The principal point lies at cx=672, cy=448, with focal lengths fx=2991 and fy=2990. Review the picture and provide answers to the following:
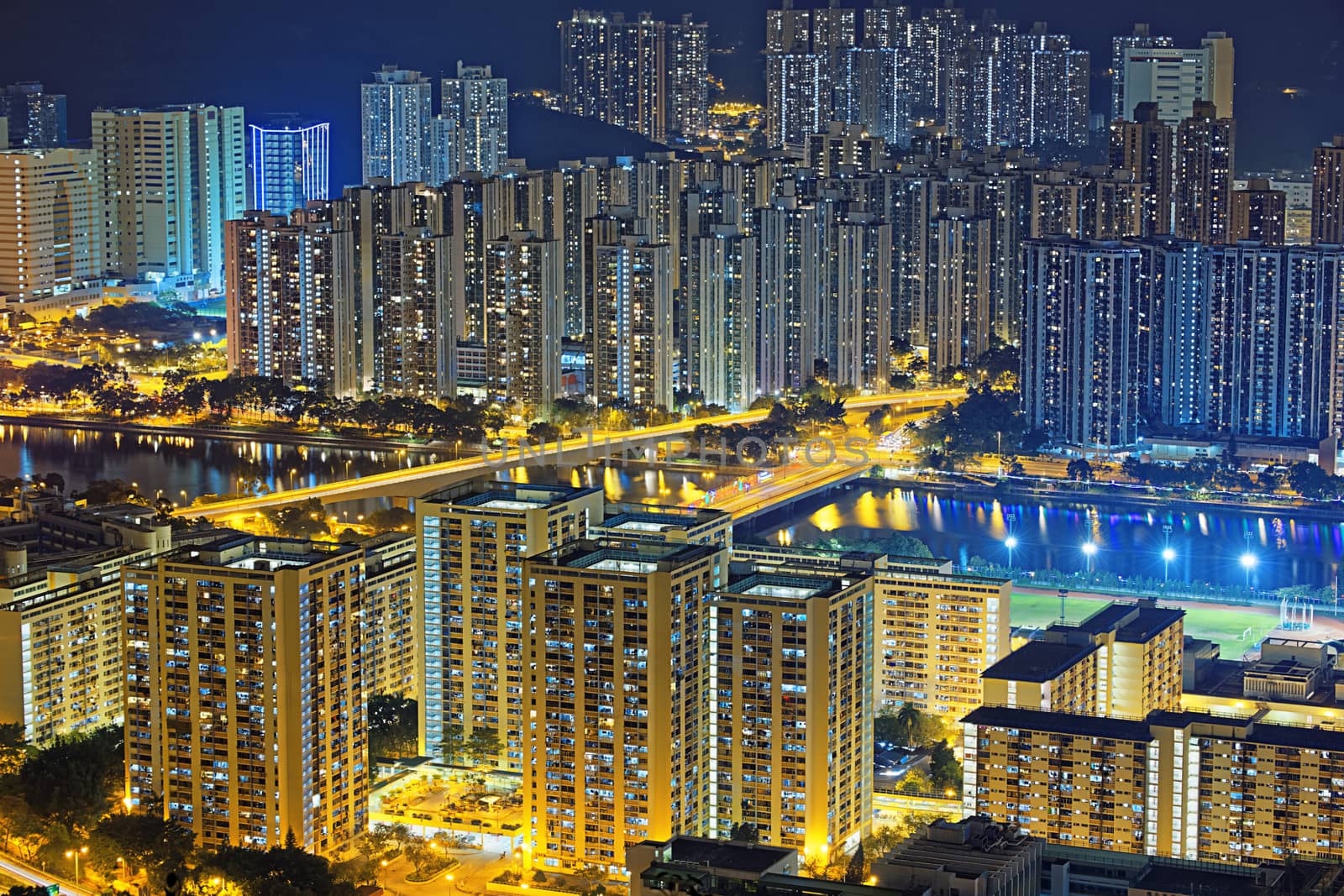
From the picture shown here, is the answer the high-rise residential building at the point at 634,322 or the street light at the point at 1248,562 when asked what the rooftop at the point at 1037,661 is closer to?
the street light at the point at 1248,562

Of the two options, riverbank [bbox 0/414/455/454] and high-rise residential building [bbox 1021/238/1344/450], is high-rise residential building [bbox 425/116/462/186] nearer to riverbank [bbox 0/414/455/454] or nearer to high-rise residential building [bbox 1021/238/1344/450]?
riverbank [bbox 0/414/455/454]

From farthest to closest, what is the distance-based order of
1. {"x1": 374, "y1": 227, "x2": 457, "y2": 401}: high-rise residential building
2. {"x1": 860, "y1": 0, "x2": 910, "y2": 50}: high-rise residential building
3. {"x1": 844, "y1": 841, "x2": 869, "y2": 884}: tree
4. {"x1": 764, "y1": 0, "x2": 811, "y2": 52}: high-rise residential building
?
{"x1": 860, "y1": 0, "x2": 910, "y2": 50}: high-rise residential building < {"x1": 764, "y1": 0, "x2": 811, "y2": 52}: high-rise residential building < {"x1": 374, "y1": 227, "x2": 457, "y2": 401}: high-rise residential building < {"x1": 844, "y1": 841, "x2": 869, "y2": 884}: tree

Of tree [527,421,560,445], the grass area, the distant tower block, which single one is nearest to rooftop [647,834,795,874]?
the grass area

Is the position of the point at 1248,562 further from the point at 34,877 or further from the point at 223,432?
the point at 34,877

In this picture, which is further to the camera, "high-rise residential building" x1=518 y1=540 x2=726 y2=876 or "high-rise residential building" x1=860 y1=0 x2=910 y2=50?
"high-rise residential building" x1=860 y1=0 x2=910 y2=50

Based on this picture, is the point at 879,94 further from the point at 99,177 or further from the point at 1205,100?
the point at 99,177

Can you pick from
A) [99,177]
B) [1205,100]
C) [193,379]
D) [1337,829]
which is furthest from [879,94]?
[1337,829]
